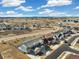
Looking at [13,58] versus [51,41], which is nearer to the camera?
[13,58]

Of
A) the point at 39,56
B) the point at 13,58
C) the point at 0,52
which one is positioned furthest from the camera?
the point at 39,56

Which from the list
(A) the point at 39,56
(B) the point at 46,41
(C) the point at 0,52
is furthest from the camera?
(B) the point at 46,41

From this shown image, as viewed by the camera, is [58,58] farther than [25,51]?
No

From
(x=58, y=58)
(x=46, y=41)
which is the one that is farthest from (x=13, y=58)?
(x=46, y=41)

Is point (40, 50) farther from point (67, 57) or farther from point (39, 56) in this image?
point (67, 57)

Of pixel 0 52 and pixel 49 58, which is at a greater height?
pixel 0 52

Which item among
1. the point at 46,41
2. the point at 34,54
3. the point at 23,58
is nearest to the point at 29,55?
the point at 34,54

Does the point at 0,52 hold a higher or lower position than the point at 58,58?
higher

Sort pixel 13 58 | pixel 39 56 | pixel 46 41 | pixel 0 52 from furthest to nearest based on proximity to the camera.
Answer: pixel 46 41 → pixel 39 56 → pixel 0 52 → pixel 13 58

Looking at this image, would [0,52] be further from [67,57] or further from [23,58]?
[67,57]
